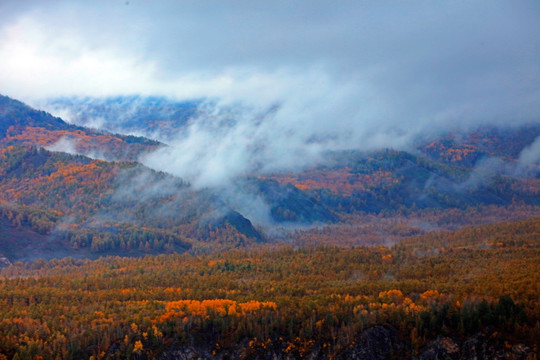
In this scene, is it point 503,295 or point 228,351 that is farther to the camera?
point 228,351

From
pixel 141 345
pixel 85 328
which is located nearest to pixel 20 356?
pixel 85 328

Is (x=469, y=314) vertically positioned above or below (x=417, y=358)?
above

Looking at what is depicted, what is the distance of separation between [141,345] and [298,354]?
3881cm

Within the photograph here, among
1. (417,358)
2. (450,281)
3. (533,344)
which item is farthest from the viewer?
(450,281)

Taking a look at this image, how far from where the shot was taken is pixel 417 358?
14288 cm

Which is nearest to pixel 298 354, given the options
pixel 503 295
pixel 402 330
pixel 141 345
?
pixel 402 330

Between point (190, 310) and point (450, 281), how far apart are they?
8067cm

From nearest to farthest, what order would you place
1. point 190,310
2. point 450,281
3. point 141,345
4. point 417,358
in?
point 417,358, point 141,345, point 190,310, point 450,281

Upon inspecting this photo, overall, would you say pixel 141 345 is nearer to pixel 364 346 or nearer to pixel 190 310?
pixel 190 310

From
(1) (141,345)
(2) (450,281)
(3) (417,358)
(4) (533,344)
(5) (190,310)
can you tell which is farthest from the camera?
(2) (450,281)

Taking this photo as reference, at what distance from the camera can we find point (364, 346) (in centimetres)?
15062

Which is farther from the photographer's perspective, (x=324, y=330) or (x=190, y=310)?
(x=190, y=310)

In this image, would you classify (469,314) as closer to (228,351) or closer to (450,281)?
(450,281)

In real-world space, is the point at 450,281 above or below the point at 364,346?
above
